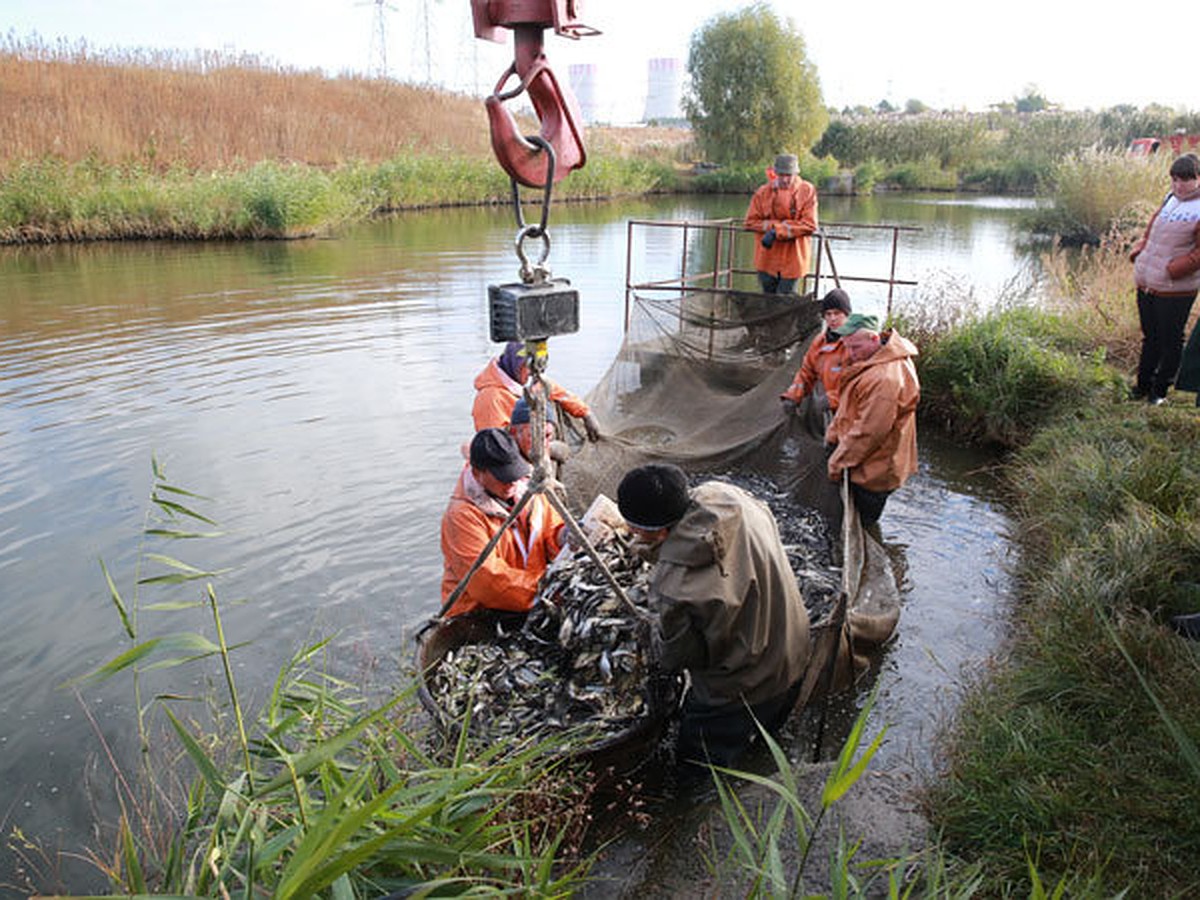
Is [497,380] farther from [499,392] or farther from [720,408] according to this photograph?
[720,408]

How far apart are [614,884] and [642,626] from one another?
0.96 m

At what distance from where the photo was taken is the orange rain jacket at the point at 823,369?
19.2 ft

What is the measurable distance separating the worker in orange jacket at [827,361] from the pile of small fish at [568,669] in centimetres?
274

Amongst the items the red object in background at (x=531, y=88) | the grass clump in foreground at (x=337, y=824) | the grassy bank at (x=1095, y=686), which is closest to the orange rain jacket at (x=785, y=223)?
the grassy bank at (x=1095, y=686)

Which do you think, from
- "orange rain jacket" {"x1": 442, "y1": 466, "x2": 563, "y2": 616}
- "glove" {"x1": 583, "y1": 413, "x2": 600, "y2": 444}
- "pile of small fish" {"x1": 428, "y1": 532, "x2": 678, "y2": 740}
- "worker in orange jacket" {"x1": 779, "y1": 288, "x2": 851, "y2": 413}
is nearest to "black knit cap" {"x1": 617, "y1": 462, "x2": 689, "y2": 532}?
"pile of small fish" {"x1": 428, "y1": 532, "x2": 678, "y2": 740}

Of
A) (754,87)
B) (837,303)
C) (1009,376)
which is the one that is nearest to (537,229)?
(837,303)

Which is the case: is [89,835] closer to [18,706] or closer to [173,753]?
[173,753]

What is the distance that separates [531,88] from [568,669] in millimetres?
2286

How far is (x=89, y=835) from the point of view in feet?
11.5

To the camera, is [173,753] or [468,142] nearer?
[173,753]

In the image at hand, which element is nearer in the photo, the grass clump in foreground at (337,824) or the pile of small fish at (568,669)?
the grass clump in foreground at (337,824)

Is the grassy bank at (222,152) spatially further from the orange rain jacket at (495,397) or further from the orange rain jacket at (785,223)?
the orange rain jacket at (495,397)

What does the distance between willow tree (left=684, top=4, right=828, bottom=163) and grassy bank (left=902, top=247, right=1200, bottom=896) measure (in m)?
33.4

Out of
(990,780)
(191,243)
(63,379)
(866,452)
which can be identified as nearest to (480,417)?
(866,452)
